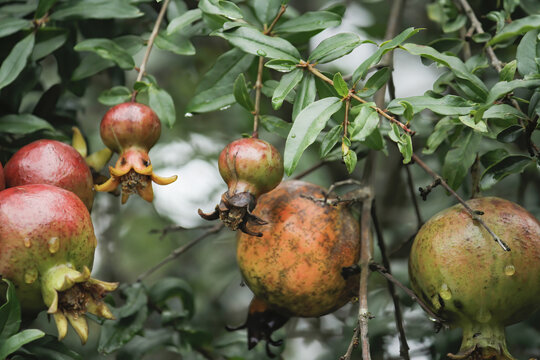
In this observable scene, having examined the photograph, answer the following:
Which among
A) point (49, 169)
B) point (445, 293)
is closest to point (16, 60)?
point (49, 169)

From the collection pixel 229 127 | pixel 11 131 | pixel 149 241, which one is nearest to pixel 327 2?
pixel 229 127

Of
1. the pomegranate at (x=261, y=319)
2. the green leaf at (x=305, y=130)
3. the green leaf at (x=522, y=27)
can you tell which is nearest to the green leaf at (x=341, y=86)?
the green leaf at (x=305, y=130)

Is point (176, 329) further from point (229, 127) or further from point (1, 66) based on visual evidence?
point (229, 127)

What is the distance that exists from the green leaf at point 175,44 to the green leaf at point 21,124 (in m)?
0.30

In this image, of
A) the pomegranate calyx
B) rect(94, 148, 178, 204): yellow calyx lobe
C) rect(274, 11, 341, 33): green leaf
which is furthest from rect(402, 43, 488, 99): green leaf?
rect(94, 148, 178, 204): yellow calyx lobe

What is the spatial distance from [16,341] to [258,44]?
64 cm

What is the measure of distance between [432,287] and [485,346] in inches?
5.2

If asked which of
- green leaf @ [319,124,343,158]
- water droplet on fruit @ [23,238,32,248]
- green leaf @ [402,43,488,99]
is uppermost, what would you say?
green leaf @ [402,43,488,99]

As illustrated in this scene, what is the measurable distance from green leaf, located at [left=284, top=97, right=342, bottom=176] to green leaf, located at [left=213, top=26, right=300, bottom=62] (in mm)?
151

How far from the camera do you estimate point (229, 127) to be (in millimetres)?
2459

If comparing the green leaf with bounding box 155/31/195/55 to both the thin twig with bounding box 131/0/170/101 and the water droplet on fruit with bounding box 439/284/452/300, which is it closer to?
the thin twig with bounding box 131/0/170/101

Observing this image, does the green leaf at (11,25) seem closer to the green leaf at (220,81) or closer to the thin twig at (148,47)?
the thin twig at (148,47)

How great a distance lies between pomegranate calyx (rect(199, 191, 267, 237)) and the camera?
1.05 m

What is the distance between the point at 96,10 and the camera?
1376 millimetres
